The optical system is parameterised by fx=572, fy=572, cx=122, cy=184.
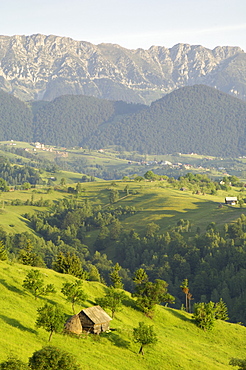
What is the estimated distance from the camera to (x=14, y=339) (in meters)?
79.6

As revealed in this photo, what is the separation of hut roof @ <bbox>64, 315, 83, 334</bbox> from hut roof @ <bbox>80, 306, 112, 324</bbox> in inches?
96.6

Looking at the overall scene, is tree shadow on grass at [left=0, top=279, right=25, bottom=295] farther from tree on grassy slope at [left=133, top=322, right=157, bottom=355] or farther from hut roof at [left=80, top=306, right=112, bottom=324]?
tree on grassy slope at [left=133, top=322, right=157, bottom=355]

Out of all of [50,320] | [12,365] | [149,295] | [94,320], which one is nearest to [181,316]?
[149,295]

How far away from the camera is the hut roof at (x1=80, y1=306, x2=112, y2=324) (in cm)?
9406

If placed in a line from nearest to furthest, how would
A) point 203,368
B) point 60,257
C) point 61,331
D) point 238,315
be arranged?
point 61,331
point 203,368
point 60,257
point 238,315

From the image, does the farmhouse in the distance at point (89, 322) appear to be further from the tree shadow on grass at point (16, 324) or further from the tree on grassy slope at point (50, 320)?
the tree shadow on grass at point (16, 324)

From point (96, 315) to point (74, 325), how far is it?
5987 millimetres

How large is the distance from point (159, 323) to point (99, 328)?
2498 cm

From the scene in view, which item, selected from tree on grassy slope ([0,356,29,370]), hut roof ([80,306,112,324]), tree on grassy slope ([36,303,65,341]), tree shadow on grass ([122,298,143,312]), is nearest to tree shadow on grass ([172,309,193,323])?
tree shadow on grass ([122,298,143,312])

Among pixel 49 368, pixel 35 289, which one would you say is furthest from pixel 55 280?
pixel 49 368

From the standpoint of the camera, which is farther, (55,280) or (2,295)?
(55,280)

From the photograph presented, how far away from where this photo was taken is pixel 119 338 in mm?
95188

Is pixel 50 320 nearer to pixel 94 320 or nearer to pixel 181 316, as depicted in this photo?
pixel 94 320

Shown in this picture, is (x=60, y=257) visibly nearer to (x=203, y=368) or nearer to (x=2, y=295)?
(x=2, y=295)
